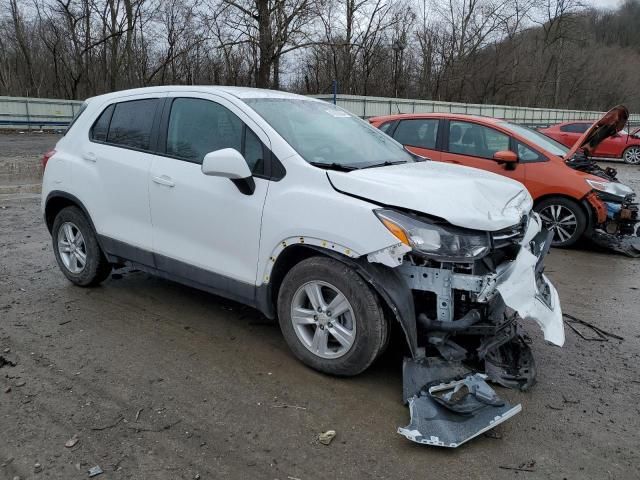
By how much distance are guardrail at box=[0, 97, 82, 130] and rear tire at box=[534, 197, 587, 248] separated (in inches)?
1113

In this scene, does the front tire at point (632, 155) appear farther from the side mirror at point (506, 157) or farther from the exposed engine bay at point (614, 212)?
the side mirror at point (506, 157)

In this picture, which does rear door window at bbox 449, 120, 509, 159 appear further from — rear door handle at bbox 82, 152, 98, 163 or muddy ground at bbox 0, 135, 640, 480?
rear door handle at bbox 82, 152, 98, 163

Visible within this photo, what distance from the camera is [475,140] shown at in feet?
24.2

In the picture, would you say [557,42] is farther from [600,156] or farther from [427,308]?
[427,308]

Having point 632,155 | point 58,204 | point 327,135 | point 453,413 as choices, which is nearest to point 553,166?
point 327,135

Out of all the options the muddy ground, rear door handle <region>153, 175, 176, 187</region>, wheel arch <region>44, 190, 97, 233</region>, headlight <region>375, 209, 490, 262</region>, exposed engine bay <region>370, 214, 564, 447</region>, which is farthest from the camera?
wheel arch <region>44, 190, 97, 233</region>

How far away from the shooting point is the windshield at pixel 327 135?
3.65 m

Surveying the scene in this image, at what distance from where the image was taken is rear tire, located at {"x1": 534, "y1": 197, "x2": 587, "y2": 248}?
6836 millimetres

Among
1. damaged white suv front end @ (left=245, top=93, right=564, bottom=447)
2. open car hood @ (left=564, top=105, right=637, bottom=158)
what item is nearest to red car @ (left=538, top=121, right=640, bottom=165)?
open car hood @ (left=564, top=105, right=637, bottom=158)

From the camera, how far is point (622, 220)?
266 inches

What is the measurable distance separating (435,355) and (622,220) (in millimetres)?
4824

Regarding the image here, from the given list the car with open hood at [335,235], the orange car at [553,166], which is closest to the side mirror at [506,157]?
the orange car at [553,166]

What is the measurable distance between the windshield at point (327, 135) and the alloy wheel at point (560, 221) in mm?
3416

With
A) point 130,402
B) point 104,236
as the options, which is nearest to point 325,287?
point 130,402
